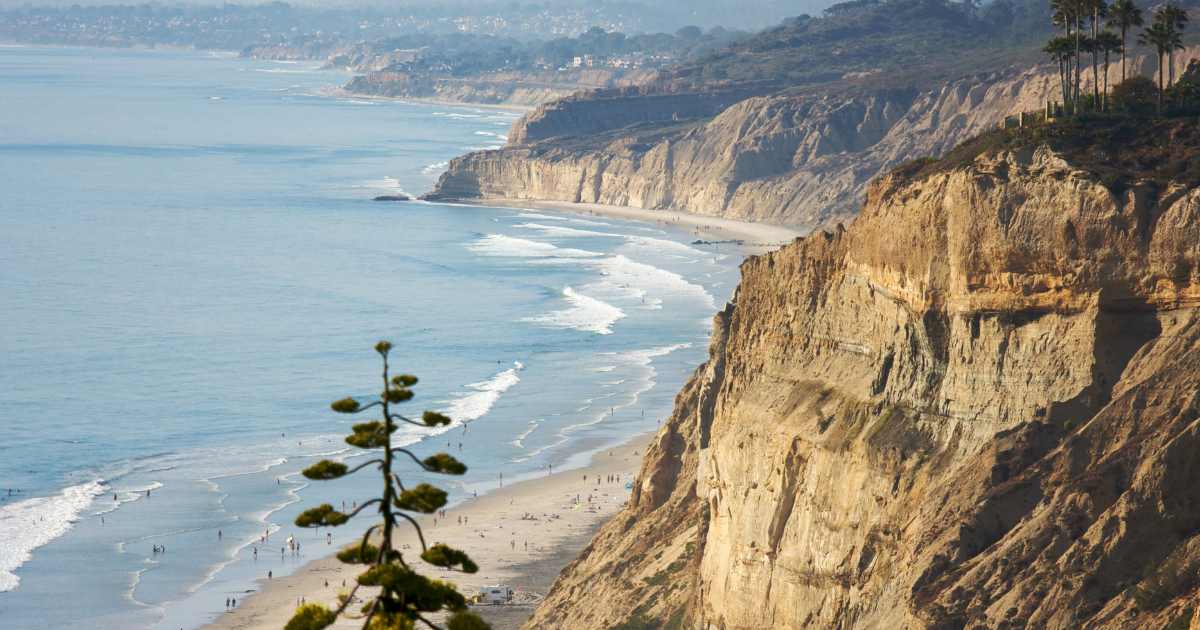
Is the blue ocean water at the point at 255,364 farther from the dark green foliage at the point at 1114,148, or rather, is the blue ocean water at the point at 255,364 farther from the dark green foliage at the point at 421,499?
Result: the dark green foliage at the point at 421,499

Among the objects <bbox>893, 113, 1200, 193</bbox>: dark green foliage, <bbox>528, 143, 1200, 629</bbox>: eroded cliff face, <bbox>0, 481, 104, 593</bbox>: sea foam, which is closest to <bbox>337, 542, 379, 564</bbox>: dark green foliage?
<bbox>528, 143, 1200, 629</bbox>: eroded cliff face

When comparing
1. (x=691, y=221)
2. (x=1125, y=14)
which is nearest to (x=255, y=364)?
(x=1125, y=14)

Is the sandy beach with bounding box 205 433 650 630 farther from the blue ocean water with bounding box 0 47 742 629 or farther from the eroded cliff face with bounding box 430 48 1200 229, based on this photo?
the eroded cliff face with bounding box 430 48 1200 229

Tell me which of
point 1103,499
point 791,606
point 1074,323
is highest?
point 1074,323

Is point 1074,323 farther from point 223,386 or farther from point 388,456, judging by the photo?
point 223,386

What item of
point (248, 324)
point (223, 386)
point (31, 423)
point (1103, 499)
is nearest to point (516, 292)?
point (248, 324)
